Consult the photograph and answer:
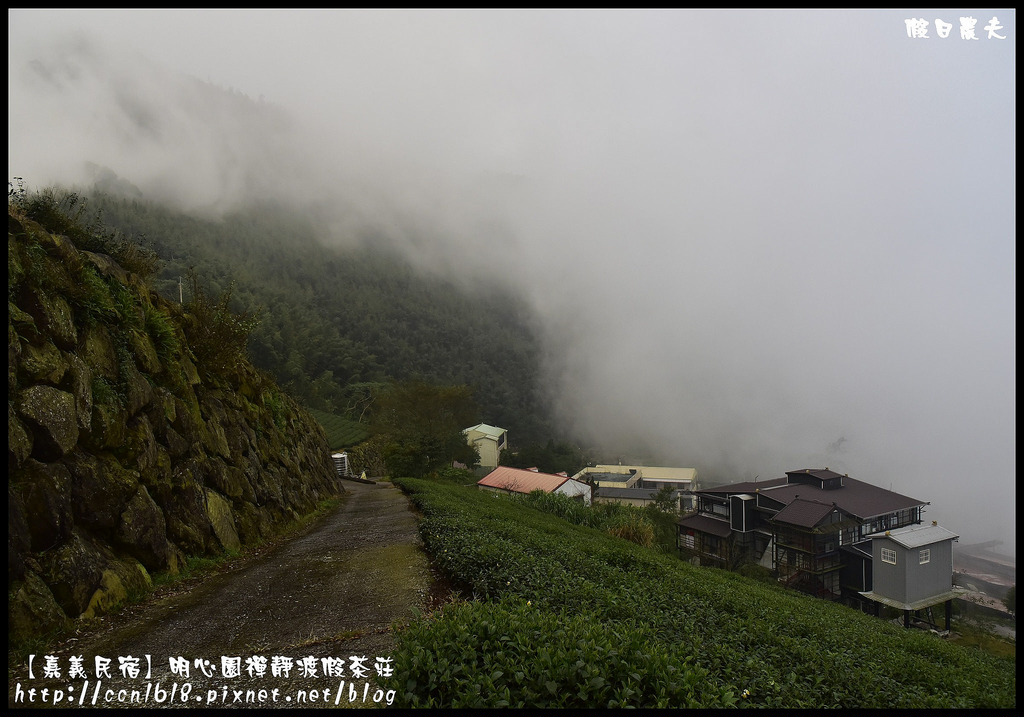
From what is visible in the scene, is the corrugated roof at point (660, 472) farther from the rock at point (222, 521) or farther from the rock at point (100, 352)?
the rock at point (100, 352)

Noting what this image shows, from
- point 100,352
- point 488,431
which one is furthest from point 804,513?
point 488,431

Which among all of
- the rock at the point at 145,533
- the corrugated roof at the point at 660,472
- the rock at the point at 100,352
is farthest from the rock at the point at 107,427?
the corrugated roof at the point at 660,472

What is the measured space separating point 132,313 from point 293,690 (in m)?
7.37

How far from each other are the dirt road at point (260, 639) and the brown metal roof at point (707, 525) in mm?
30758

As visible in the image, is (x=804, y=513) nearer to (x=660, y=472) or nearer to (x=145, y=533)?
(x=145, y=533)

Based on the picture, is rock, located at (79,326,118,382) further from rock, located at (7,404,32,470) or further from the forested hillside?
the forested hillside

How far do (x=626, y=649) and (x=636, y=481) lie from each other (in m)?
71.1

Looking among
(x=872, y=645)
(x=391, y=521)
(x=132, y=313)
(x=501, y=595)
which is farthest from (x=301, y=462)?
(x=872, y=645)

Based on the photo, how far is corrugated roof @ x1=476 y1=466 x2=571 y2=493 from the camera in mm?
38406

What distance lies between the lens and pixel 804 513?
2806 centimetres

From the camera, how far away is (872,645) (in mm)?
6508

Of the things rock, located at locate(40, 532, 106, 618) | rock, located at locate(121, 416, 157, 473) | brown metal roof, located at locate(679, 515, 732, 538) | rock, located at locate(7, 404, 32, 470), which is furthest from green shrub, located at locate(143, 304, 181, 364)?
brown metal roof, located at locate(679, 515, 732, 538)

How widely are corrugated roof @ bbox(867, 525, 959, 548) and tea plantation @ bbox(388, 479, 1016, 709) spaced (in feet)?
65.9

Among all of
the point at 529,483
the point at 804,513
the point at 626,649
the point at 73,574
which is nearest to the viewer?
the point at 626,649
